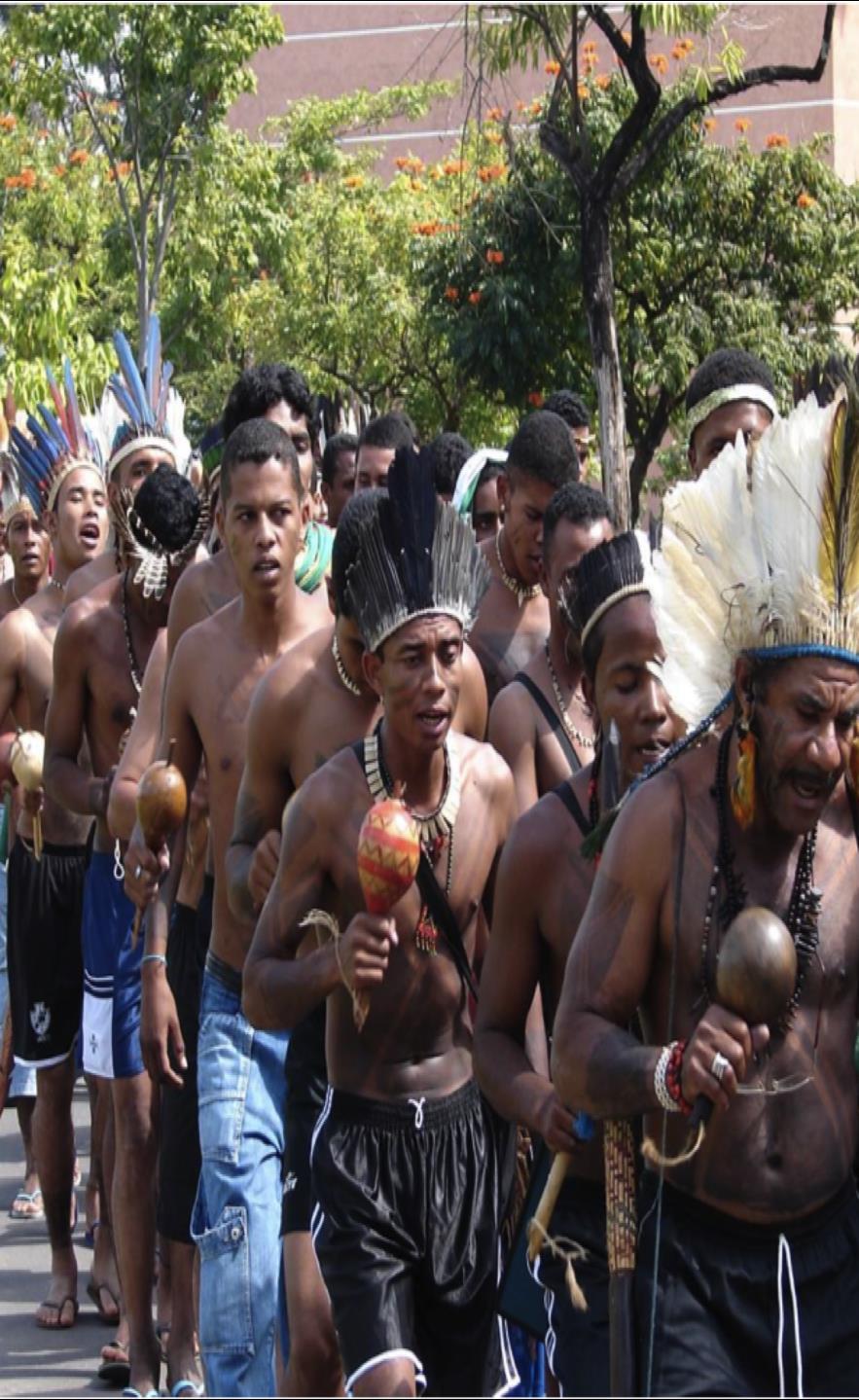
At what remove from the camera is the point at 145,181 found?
27.9m

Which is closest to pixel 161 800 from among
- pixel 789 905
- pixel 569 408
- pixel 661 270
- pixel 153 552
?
pixel 153 552

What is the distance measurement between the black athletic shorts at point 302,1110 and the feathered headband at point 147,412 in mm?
3326

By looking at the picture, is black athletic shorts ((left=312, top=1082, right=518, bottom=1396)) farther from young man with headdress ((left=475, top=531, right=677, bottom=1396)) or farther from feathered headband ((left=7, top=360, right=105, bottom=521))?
feathered headband ((left=7, top=360, right=105, bottom=521))

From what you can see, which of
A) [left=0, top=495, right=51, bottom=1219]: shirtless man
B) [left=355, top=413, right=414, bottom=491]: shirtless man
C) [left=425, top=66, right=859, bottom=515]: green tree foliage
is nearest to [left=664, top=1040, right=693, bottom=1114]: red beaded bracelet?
[left=0, top=495, right=51, bottom=1219]: shirtless man

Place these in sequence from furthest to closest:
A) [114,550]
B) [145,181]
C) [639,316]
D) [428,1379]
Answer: [145,181] → [639,316] → [114,550] → [428,1379]

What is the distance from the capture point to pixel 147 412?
9.26m

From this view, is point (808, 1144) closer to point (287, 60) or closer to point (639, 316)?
point (639, 316)

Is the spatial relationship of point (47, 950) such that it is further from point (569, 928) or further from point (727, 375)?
point (569, 928)

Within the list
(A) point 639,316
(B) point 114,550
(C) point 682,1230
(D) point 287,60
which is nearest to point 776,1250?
(C) point 682,1230

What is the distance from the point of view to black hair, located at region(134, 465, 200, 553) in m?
8.07

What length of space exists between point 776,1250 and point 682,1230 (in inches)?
6.0

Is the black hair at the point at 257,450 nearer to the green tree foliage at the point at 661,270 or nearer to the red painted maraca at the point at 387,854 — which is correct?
the red painted maraca at the point at 387,854

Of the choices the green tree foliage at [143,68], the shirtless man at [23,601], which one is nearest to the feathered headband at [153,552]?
the shirtless man at [23,601]

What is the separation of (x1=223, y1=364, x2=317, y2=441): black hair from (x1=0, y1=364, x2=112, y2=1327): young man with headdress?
163 cm
